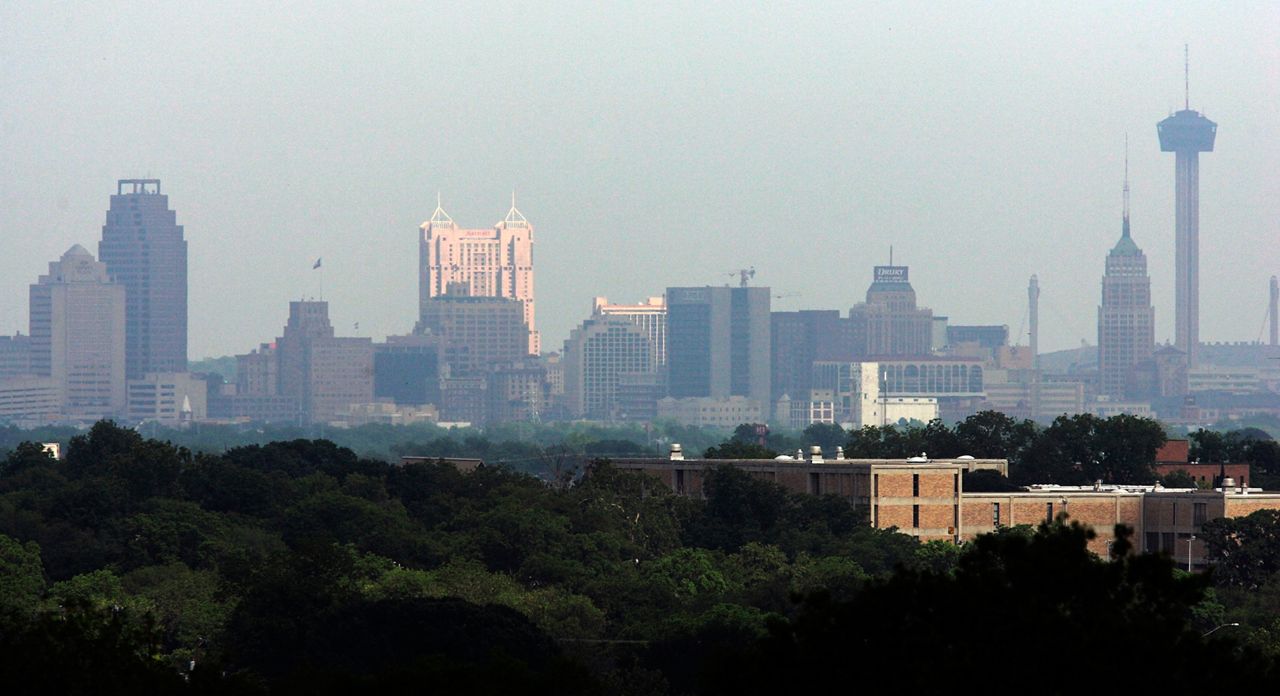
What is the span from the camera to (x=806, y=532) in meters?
109

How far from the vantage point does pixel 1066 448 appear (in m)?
140

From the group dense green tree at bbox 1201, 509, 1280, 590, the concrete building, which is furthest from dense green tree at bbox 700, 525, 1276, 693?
the concrete building

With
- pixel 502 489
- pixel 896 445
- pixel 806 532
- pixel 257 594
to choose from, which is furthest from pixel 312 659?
pixel 896 445

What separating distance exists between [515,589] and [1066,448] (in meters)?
57.3

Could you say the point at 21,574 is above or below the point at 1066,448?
below

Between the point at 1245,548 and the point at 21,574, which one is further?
the point at 1245,548

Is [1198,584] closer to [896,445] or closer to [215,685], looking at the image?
[215,685]

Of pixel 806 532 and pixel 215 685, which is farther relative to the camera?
pixel 806 532

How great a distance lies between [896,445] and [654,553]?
153ft

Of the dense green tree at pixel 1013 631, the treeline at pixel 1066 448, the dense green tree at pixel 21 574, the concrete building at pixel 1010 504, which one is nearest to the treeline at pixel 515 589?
the dense green tree at pixel 1013 631

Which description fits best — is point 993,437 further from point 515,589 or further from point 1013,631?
point 1013,631

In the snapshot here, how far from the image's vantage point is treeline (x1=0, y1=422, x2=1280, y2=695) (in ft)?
115

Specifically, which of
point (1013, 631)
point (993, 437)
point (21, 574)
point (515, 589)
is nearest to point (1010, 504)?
point (993, 437)

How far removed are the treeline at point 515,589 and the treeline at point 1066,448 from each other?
22299 millimetres
